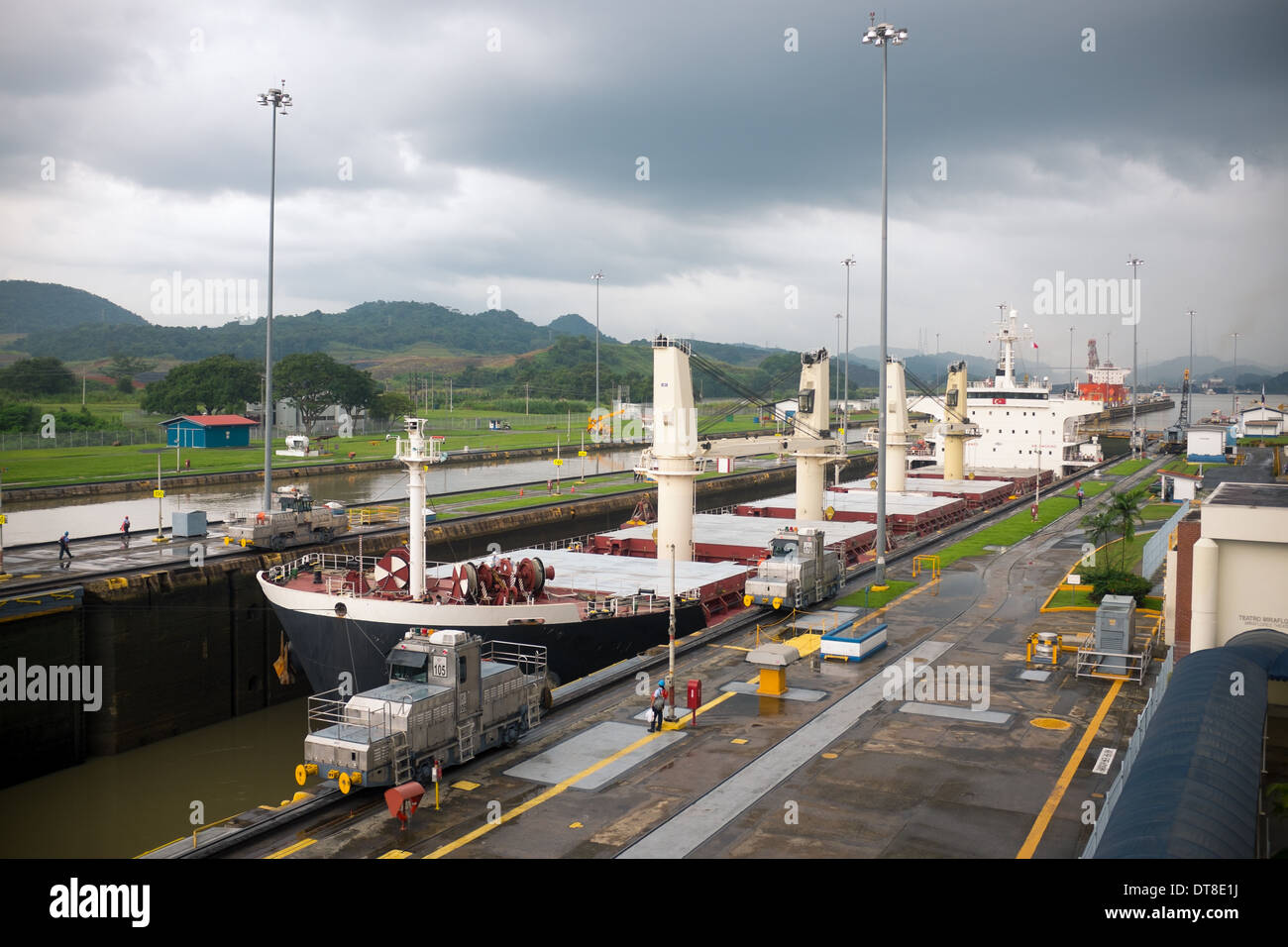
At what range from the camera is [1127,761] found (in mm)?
19422

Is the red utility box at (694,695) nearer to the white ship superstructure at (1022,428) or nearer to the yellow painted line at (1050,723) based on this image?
the yellow painted line at (1050,723)

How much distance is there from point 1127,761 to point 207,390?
120 metres

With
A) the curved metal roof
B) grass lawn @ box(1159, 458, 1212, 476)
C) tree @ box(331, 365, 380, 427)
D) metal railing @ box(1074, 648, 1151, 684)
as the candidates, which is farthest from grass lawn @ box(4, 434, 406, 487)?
grass lawn @ box(1159, 458, 1212, 476)

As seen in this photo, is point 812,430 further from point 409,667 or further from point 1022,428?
point 1022,428

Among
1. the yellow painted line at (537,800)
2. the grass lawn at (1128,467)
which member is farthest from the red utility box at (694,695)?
the grass lawn at (1128,467)

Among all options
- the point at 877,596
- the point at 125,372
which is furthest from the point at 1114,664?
the point at 125,372

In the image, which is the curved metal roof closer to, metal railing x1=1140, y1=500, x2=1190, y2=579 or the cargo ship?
the cargo ship

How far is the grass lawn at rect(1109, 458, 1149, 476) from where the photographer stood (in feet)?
328

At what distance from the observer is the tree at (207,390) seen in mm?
120312

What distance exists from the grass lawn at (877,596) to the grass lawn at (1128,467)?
214 feet

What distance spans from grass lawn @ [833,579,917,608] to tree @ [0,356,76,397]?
124m

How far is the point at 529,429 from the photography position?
15550cm
